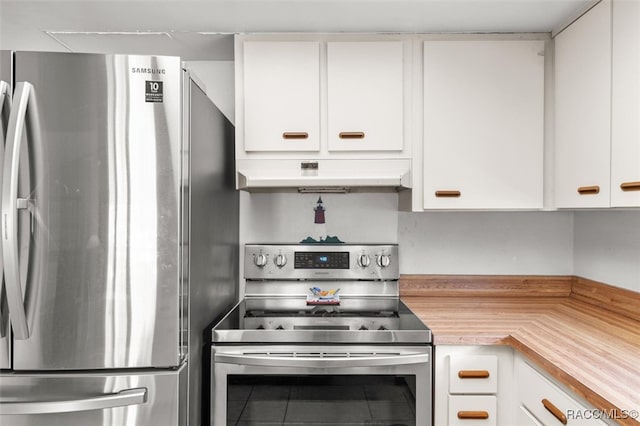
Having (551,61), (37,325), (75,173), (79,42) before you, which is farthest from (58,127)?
(551,61)

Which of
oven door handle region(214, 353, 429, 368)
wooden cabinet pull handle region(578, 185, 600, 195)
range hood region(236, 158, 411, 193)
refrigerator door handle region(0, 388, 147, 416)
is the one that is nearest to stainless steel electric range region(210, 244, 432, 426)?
oven door handle region(214, 353, 429, 368)

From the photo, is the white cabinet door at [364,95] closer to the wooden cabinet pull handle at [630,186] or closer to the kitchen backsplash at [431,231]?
the kitchen backsplash at [431,231]

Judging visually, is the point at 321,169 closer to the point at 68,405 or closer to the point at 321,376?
the point at 321,376

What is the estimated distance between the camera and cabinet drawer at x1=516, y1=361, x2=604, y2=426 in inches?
44.7

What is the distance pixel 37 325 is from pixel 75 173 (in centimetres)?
47

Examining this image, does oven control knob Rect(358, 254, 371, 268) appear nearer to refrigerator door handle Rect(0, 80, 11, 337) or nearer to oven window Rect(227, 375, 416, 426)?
oven window Rect(227, 375, 416, 426)

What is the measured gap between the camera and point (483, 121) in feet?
6.31

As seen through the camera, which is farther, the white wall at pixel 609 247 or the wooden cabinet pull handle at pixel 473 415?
the white wall at pixel 609 247

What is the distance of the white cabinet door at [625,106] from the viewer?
1.38 metres

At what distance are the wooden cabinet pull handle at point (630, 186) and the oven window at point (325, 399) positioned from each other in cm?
95

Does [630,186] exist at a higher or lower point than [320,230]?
higher

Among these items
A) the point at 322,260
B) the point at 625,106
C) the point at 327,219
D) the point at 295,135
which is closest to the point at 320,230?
the point at 327,219

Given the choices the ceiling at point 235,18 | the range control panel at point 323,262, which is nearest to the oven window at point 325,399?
the range control panel at point 323,262

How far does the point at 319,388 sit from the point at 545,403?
0.71 m
